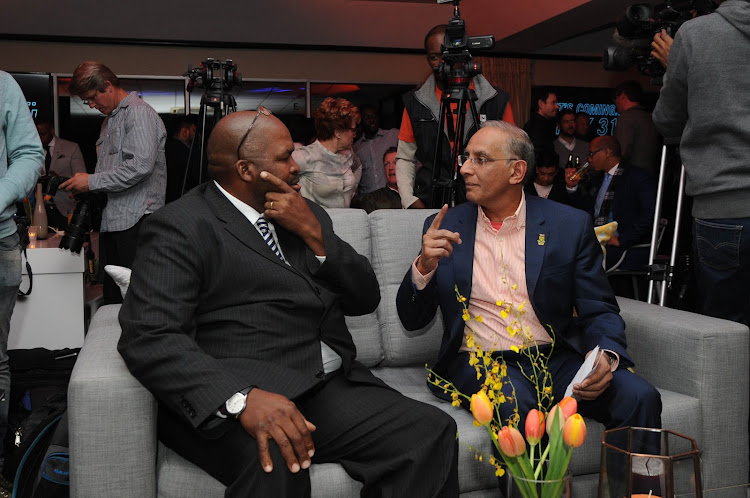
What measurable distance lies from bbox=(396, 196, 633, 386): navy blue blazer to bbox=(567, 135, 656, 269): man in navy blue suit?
6.72 ft

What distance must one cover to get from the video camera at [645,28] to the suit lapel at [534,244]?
909 millimetres

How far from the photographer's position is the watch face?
1.54 meters

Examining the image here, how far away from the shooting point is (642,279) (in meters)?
4.48

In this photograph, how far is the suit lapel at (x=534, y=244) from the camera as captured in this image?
2.06 m

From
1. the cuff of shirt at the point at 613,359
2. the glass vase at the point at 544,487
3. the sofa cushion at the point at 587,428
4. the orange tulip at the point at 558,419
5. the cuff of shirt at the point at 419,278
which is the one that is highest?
the cuff of shirt at the point at 419,278

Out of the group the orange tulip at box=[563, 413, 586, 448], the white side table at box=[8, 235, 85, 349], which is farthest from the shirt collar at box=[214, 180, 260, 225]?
the white side table at box=[8, 235, 85, 349]

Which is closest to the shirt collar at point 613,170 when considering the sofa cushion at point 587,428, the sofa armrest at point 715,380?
the sofa armrest at point 715,380

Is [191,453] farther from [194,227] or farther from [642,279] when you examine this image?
[642,279]

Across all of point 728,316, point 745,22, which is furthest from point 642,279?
point 745,22

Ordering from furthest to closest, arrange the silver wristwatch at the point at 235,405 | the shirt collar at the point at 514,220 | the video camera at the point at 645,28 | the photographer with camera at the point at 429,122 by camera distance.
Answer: the photographer with camera at the point at 429,122 < the video camera at the point at 645,28 < the shirt collar at the point at 514,220 < the silver wristwatch at the point at 235,405

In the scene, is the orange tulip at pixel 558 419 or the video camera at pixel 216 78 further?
the video camera at pixel 216 78

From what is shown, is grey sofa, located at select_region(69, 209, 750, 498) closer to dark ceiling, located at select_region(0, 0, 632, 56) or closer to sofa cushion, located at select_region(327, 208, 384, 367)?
sofa cushion, located at select_region(327, 208, 384, 367)

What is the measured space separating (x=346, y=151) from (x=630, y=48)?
1.55m

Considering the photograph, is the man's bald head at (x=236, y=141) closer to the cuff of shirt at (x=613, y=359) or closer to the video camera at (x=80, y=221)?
the cuff of shirt at (x=613, y=359)
